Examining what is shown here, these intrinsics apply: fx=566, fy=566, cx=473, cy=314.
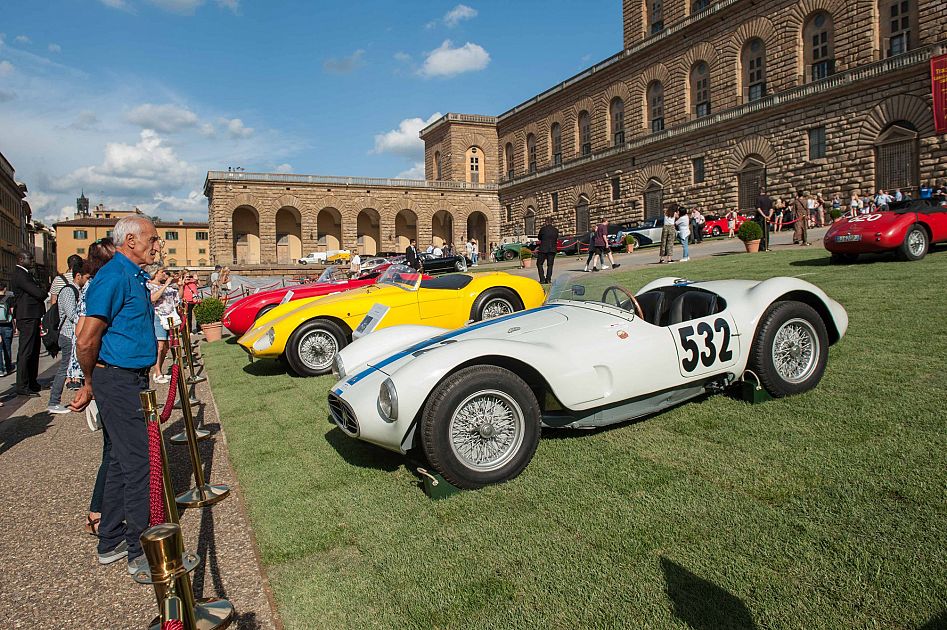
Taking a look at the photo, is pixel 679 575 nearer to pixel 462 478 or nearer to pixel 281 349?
pixel 462 478

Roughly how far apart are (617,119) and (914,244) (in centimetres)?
3174

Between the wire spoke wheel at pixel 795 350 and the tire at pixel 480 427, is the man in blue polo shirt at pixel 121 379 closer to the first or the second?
the tire at pixel 480 427

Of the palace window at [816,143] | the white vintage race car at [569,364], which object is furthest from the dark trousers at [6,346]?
the palace window at [816,143]

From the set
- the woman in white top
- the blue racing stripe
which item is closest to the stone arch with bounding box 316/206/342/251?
the woman in white top

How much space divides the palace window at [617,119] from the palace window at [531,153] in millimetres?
9619

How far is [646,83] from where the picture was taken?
35906 mm

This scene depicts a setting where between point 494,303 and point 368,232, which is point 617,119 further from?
point 494,303

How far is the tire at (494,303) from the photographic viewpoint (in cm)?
791

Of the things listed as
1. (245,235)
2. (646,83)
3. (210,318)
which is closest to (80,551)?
(210,318)

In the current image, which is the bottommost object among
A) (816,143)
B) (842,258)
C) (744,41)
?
(842,258)

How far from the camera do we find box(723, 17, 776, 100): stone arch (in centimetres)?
2833

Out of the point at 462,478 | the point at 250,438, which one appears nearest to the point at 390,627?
the point at 462,478

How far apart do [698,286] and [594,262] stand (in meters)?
12.6

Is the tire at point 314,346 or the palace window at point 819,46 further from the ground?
the palace window at point 819,46
